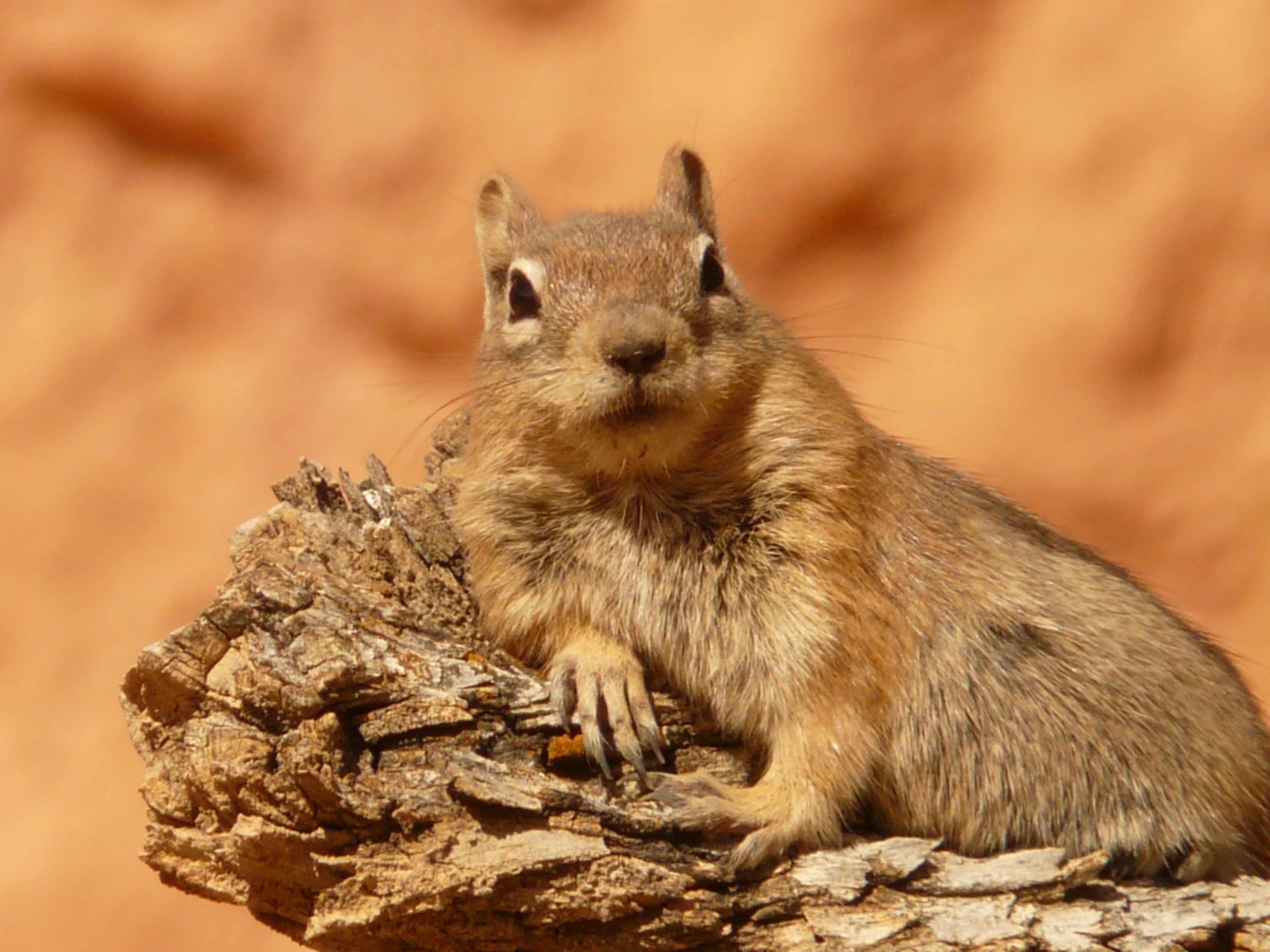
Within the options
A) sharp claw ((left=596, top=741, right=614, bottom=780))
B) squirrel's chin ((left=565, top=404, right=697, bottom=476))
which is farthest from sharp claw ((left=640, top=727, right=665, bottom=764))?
squirrel's chin ((left=565, top=404, right=697, bottom=476))

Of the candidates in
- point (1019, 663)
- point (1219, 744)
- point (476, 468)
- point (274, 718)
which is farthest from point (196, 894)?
point (1219, 744)

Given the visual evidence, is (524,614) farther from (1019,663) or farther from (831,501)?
(1019,663)

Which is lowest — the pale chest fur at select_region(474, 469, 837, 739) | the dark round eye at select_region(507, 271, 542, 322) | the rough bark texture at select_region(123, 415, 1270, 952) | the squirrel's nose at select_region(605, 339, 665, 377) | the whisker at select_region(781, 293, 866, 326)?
the rough bark texture at select_region(123, 415, 1270, 952)

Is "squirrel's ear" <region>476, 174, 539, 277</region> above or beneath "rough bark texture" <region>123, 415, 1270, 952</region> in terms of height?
above

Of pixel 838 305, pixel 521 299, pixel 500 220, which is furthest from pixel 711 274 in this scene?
pixel 838 305

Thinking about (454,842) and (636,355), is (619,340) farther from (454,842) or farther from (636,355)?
(454,842)

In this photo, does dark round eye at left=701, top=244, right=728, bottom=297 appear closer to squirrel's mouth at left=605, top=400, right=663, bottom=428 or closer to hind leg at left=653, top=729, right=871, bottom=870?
squirrel's mouth at left=605, top=400, right=663, bottom=428
